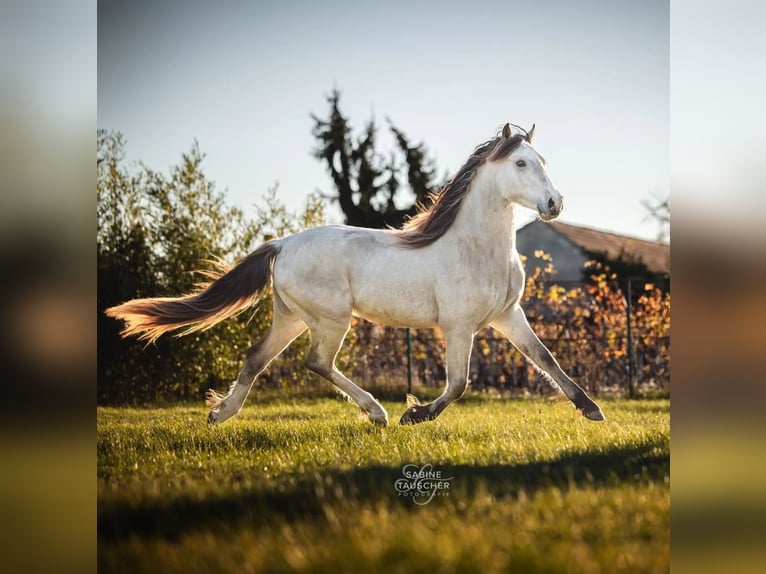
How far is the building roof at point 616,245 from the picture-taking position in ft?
18.8

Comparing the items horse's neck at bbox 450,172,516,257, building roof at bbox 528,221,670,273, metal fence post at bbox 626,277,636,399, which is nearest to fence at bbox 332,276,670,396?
metal fence post at bbox 626,277,636,399

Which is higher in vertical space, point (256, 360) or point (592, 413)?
point (256, 360)

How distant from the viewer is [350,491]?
3.72 meters

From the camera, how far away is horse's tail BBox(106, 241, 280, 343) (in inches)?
178

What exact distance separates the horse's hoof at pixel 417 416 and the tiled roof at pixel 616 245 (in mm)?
1978

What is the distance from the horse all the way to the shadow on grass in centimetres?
65

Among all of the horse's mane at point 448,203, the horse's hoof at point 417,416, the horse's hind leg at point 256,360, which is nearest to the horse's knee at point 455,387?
the horse's hoof at point 417,416

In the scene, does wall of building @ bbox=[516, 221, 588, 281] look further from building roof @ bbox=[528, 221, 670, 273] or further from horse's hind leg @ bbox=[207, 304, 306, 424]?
horse's hind leg @ bbox=[207, 304, 306, 424]

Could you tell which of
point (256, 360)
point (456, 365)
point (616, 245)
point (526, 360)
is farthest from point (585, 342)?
point (256, 360)

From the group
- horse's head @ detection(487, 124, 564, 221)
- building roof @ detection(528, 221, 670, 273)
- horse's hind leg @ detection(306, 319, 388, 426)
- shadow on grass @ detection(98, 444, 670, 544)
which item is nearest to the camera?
shadow on grass @ detection(98, 444, 670, 544)

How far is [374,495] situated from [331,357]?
1133 millimetres

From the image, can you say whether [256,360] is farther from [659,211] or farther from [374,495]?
[659,211]

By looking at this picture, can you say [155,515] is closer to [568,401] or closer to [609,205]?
[568,401]

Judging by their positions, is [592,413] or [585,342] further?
[585,342]
